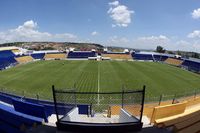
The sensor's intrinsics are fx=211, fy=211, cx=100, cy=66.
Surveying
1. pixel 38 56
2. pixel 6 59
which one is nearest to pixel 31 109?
pixel 6 59

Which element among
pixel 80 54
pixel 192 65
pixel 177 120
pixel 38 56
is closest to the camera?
pixel 177 120

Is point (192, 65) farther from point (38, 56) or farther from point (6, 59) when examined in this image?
point (6, 59)

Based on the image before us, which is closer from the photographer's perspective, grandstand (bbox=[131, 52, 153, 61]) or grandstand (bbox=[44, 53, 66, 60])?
grandstand (bbox=[44, 53, 66, 60])

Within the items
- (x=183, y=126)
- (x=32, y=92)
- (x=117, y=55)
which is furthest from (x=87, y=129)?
(x=117, y=55)

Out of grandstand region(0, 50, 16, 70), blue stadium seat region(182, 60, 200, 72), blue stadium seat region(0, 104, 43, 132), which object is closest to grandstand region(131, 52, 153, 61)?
blue stadium seat region(182, 60, 200, 72)

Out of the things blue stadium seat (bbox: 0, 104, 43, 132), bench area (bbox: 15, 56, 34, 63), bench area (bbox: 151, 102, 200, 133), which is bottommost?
bench area (bbox: 15, 56, 34, 63)

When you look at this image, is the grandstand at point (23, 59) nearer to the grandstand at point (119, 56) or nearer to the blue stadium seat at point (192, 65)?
the grandstand at point (119, 56)

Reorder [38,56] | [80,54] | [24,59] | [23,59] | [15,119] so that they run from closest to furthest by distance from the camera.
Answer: [15,119]
[23,59]
[24,59]
[38,56]
[80,54]

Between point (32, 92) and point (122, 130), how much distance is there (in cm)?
1714

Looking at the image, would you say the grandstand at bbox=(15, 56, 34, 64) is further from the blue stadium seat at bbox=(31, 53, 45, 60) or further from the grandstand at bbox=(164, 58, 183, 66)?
the grandstand at bbox=(164, 58, 183, 66)

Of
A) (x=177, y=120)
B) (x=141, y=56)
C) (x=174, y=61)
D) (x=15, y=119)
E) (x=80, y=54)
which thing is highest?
(x=177, y=120)

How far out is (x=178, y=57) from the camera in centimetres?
5519

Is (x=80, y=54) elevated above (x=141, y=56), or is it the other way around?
(x=80, y=54)

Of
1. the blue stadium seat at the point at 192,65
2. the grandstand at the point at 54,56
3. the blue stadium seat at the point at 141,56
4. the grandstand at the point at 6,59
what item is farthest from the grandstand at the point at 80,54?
the blue stadium seat at the point at 192,65
